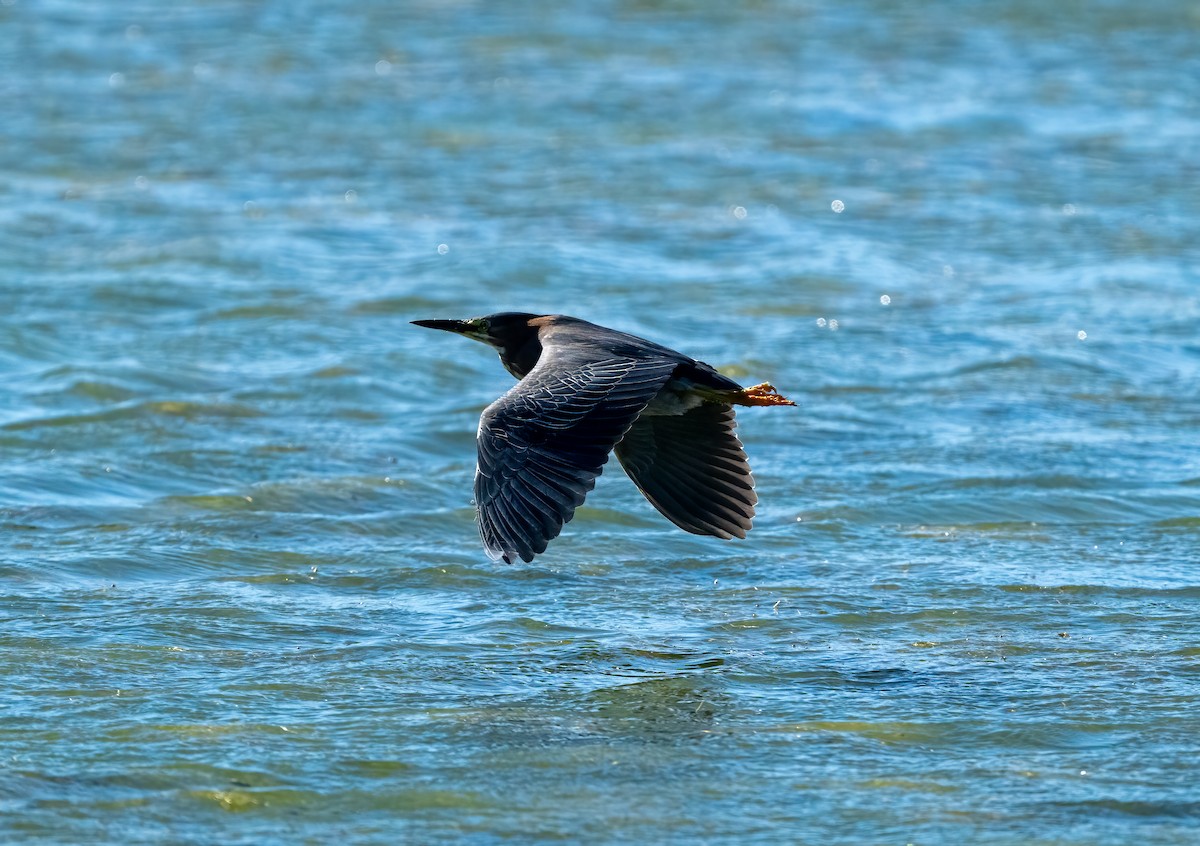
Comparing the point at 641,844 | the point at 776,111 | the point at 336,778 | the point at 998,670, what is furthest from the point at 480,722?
the point at 776,111

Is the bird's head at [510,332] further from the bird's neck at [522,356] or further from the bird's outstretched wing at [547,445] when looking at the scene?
the bird's outstretched wing at [547,445]

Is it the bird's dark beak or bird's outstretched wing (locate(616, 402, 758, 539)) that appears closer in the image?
bird's outstretched wing (locate(616, 402, 758, 539))

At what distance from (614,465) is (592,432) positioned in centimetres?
260

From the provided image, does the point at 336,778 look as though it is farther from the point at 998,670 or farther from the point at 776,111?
the point at 776,111

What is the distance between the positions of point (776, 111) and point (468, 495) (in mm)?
7818

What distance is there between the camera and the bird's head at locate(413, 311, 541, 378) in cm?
674

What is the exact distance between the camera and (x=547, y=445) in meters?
5.36

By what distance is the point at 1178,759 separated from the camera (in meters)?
4.93

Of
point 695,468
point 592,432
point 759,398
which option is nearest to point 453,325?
point 695,468

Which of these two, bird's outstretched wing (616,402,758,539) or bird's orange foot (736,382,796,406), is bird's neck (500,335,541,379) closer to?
bird's outstretched wing (616,402,758,539)

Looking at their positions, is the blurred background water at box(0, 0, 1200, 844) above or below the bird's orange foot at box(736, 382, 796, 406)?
below

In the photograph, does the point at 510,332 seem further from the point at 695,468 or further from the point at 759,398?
the point at 759,398

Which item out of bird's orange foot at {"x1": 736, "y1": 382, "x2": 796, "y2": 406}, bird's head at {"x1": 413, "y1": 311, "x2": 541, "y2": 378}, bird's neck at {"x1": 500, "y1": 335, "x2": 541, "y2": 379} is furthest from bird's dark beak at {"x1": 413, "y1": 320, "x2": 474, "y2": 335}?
bird's orange foot at {"x1": 736, "y1": 382, "x2": 796, "y2": 406}

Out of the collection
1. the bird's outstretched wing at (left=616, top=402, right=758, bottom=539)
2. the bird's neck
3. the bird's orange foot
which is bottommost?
the bird's outstretched wing at (left=616, top=402, right=758, bottom=539)
